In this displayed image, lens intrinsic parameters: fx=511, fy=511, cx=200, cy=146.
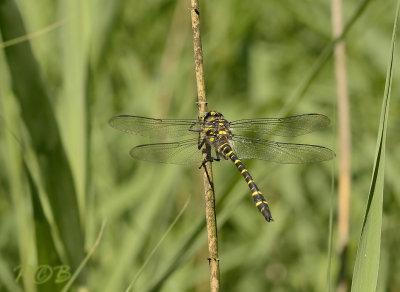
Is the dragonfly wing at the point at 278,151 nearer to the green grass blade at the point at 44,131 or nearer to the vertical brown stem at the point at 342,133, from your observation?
the vertical brown stem at the point at 342,133

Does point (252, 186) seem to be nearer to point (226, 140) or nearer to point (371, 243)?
point (226, 140)

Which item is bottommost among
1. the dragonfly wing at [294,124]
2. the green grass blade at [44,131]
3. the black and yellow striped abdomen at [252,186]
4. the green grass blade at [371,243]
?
the green grass blade at [371,243]

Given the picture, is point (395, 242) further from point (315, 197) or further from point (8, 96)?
point (8, 96)

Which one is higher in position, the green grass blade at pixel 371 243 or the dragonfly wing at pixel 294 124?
the dragonfly wing at pixel 294 124

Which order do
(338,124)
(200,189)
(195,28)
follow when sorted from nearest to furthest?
(195,28), (338,124), (200,189)

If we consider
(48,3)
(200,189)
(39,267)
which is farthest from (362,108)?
(39,267)

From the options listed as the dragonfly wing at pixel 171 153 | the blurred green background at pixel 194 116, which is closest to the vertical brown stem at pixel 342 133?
the blurred green background at pixel 194 116

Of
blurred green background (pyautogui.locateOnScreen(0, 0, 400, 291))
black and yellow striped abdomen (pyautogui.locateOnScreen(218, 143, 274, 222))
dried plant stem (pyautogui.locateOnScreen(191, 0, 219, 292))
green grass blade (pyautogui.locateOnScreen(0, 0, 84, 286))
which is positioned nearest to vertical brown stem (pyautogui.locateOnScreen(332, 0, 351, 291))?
blurred green background (pyautogui.locateOnScreen(0, 0, 400, 291))

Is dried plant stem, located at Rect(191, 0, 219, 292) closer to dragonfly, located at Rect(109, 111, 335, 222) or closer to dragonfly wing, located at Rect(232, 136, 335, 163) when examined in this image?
dragonfly, located at Rect(109, 111, 335, 222)
